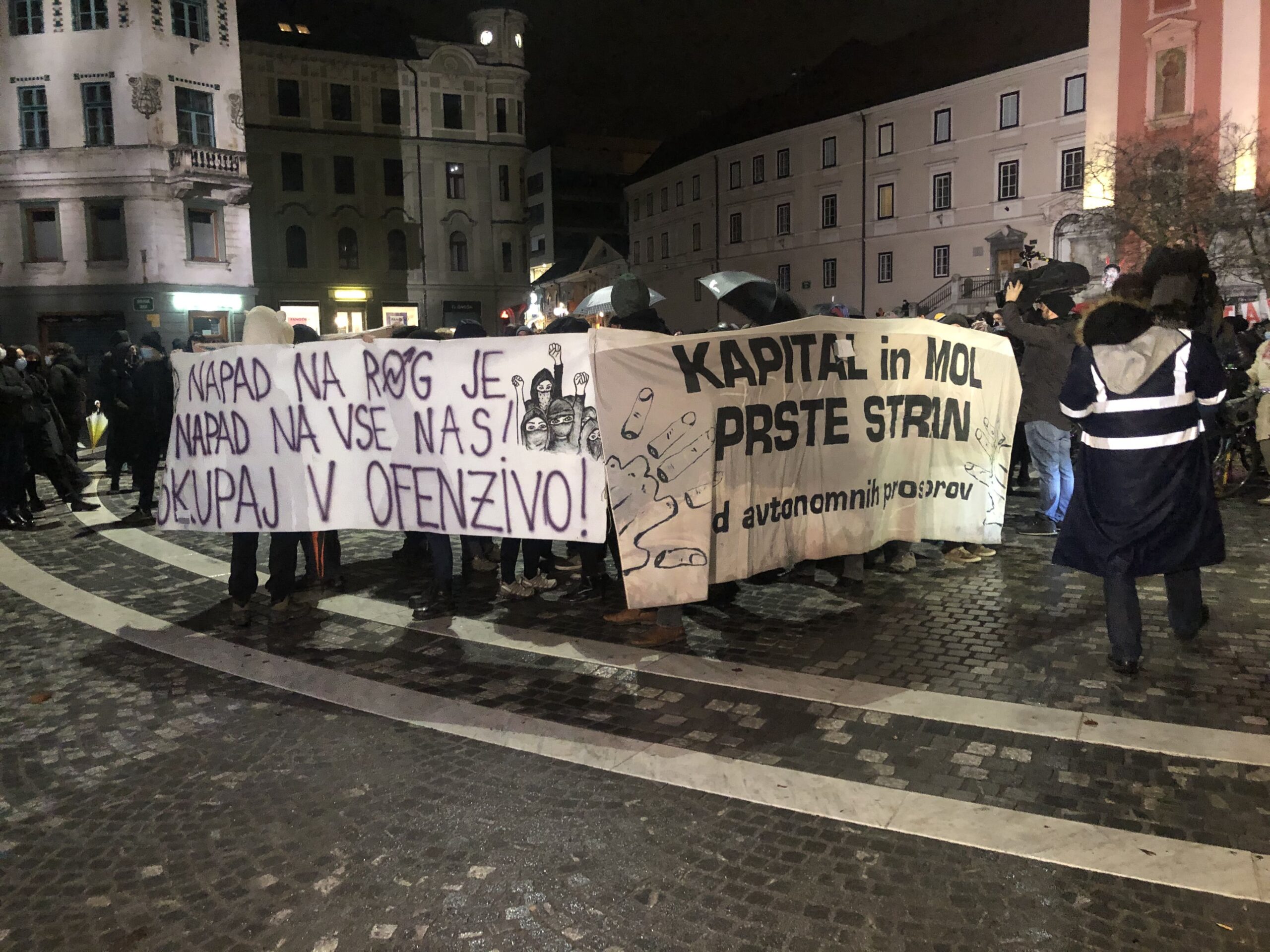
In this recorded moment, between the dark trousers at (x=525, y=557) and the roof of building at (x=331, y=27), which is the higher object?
the roof of building at (x=331, y=27)

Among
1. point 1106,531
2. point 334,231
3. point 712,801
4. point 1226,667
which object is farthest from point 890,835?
point 334,231

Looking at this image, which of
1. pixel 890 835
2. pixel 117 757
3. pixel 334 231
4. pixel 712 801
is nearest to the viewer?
pixel 890 835

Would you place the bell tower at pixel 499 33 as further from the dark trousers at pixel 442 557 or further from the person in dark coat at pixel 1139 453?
the person in dark coat at pixel 1139 453

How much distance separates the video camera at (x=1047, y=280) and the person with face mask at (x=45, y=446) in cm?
1032

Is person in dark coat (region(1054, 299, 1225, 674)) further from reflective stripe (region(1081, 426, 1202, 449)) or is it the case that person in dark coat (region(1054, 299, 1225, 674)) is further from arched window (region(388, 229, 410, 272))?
arched window (region(388, 229, 410, 272))

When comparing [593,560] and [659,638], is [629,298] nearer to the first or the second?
[593,560]

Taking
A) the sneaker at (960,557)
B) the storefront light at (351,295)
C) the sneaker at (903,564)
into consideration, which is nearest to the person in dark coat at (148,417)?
the sneaker at (903,564)

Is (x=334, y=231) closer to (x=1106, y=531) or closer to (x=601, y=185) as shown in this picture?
(x=601, y=185)

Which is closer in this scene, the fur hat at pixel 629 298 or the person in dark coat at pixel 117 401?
the fur hat at pixel 629 298

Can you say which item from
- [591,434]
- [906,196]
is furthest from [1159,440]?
[906,196]

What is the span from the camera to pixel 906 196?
48719 millimetres

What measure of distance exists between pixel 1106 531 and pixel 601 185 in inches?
2930

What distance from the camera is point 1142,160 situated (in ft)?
117

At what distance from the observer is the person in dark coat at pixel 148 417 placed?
11.0 m
